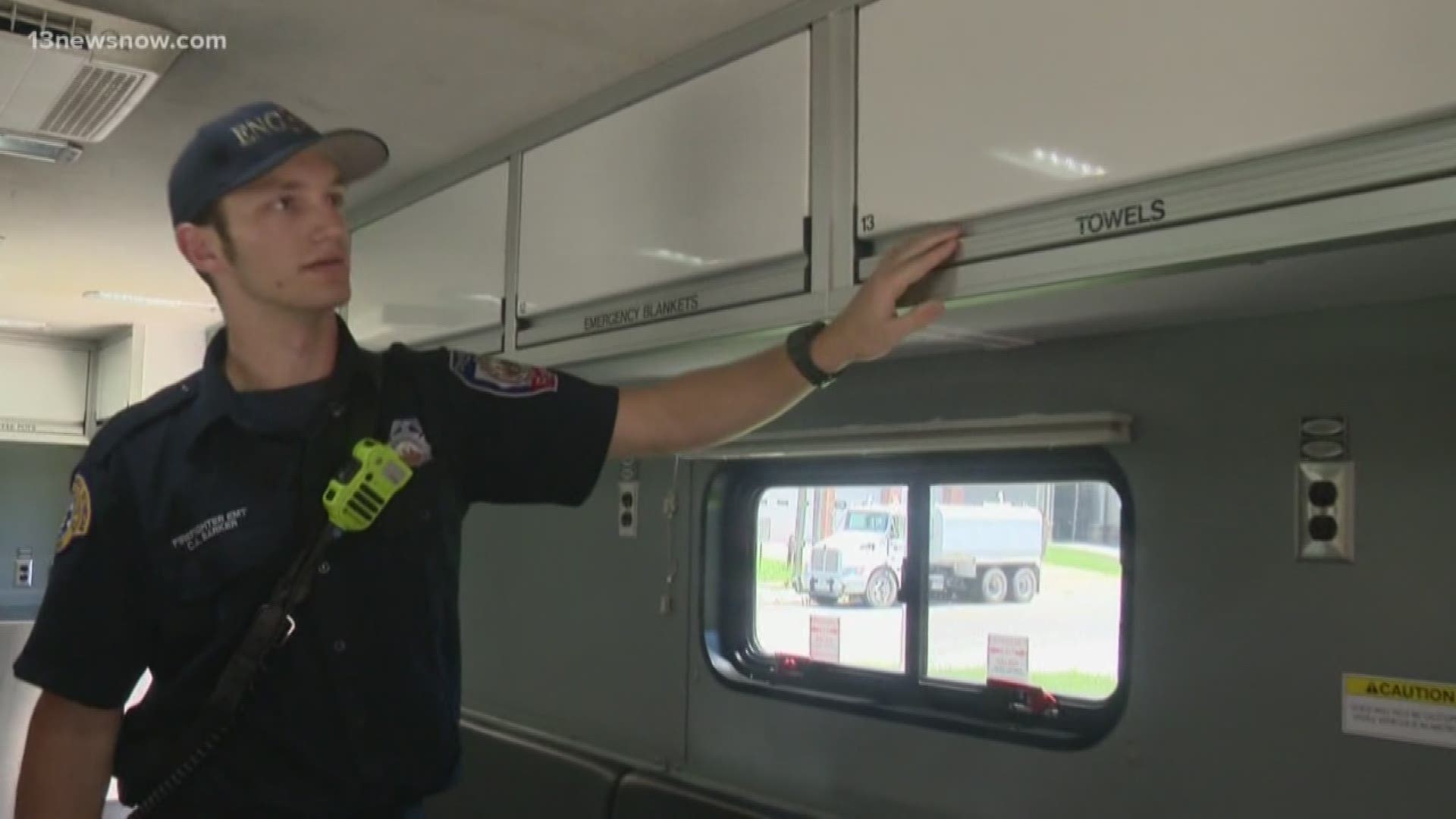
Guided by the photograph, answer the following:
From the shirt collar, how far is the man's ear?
4.5 inches

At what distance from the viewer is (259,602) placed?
71.2 inches

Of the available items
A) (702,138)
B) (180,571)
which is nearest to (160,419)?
(180,571)

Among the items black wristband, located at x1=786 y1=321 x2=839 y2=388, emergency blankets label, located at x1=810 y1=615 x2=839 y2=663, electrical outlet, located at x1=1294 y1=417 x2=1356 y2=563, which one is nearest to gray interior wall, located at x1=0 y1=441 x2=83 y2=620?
emergency blankets label, located at x1=810 y1=615 x2=839 y2=663

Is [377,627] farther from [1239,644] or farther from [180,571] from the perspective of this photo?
[1239,644]

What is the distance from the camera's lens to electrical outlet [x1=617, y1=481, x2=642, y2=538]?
3.54m

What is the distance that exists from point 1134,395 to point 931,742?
0.90m

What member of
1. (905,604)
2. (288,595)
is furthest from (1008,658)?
(288,595)

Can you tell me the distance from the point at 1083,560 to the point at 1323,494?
1.92ft

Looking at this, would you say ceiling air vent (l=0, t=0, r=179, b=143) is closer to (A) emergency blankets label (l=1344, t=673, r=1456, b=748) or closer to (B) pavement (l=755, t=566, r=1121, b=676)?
(B) pavement (l=755, t=566, r=1121, b=676)

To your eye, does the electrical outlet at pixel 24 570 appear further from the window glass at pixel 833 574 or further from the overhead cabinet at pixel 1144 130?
the overhead cabinet at pixel 1144 130

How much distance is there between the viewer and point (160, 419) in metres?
1.92

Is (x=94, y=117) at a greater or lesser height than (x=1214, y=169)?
greater

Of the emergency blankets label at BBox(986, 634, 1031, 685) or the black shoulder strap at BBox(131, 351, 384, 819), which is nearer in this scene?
the black shoulder strap at BBox(131, 351, 384, 819)

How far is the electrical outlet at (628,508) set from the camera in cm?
354
